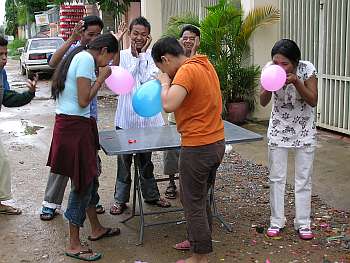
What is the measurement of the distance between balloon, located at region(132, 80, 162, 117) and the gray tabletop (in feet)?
1.18

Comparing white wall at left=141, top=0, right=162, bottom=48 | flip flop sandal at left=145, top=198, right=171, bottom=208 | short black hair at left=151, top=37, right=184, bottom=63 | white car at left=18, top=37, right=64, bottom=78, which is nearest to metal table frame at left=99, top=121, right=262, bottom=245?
flip flop sandal at left=145, top=198, right=171, bottom=208

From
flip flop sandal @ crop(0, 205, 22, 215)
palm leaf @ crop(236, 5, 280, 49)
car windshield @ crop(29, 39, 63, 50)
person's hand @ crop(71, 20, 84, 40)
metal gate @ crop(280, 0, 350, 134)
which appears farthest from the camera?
car windshield @ crop(29, 39, 63, 50)

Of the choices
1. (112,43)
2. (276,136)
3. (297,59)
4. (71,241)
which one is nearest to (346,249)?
(276,136)

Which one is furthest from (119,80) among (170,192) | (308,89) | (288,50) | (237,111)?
(237,111)

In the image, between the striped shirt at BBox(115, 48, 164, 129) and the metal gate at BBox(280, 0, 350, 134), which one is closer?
the striped shirt at BBox(115, 48, 164, 129)

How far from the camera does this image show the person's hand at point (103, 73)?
3.65 meters

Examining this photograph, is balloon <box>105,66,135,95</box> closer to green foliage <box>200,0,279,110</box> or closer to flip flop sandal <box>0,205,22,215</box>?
flip flop sandal <box>0,205,22,215</box>

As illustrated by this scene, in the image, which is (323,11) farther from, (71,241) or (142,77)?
(71,241)

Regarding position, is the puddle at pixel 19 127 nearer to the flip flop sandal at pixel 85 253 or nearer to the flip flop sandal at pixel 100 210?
the flip flop sandal at pixel 100 210

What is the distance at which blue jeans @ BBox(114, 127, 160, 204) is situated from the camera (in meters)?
4.72

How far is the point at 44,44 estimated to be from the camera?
20.7m

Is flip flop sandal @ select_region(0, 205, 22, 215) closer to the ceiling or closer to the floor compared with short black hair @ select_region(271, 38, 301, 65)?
closer to the floor

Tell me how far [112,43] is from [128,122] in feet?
3.95

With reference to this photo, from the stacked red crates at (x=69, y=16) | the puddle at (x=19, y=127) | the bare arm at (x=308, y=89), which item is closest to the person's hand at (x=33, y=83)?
the bare arm at (x=308, y=89)
